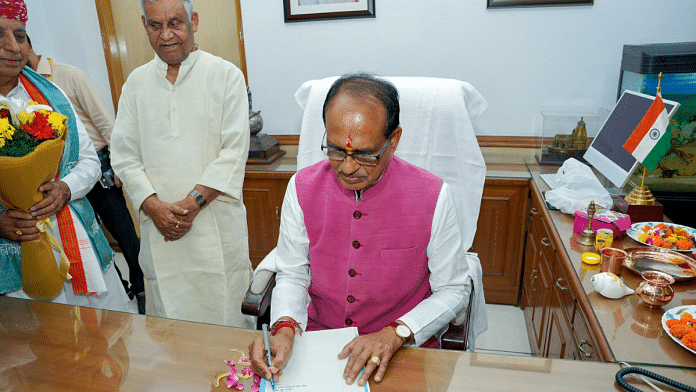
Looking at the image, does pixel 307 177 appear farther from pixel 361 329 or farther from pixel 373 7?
pixel 373 7

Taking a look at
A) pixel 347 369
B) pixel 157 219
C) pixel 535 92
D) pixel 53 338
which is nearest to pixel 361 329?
pixel 347 369

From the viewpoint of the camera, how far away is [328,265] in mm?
1470

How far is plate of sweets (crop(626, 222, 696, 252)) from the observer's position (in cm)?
157

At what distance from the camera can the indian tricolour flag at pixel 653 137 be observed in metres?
1.70

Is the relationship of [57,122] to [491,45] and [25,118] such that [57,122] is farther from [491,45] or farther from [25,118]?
[491,45]

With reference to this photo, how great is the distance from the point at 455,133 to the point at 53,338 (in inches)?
61.1

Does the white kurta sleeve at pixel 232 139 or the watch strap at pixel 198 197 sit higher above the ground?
the white kurta sleeve at pixel 232 139

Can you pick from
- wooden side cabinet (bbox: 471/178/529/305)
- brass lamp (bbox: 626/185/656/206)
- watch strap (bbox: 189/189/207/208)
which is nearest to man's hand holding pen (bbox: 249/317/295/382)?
watch strap (bbox: 189/189/207/208)

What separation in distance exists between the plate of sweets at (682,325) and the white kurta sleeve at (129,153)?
196 cm

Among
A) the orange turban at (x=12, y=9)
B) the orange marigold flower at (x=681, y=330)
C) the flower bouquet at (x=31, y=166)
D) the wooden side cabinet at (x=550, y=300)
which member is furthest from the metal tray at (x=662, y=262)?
the orange turban at (x=12, y=9)

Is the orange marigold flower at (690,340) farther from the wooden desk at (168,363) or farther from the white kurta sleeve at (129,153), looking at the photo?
the white kurta sleeve at (129,153)

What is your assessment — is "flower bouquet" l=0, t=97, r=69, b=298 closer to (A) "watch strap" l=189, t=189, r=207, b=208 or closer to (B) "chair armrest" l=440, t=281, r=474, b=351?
(A) "watch strap" l=189, t=189, r=207, b=208

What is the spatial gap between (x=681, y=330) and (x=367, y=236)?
83 cm

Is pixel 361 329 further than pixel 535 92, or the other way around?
pixel 535 92
